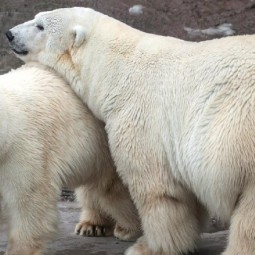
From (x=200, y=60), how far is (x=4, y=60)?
360 cm

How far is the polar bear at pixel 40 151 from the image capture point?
15.1ft

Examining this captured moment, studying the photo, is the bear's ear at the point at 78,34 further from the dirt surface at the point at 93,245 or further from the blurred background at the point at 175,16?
the blurred background at the point at 175,16

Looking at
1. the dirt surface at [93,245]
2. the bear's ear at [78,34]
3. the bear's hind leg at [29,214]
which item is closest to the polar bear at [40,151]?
the bear's hind leg at [29,214]

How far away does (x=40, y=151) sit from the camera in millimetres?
4691

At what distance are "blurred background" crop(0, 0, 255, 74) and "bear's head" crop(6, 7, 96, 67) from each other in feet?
8.56

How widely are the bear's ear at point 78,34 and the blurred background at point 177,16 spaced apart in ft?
8.87

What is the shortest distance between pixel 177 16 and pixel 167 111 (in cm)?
328

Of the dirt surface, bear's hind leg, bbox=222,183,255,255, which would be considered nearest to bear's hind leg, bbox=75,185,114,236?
the dirt surface

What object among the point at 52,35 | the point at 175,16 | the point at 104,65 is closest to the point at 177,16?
the point at 175,16

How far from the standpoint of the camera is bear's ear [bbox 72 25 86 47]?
4.90 metres

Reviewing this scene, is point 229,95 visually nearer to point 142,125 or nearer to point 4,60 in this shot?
point 142,125

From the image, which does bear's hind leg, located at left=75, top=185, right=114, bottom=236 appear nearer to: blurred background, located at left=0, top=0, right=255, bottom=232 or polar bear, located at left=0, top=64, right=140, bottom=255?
polar bear, located at left=0, top=64, right=140, bottom=255

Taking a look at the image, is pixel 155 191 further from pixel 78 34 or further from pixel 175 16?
pixel 175 16

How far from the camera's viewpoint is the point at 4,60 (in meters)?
7.72
